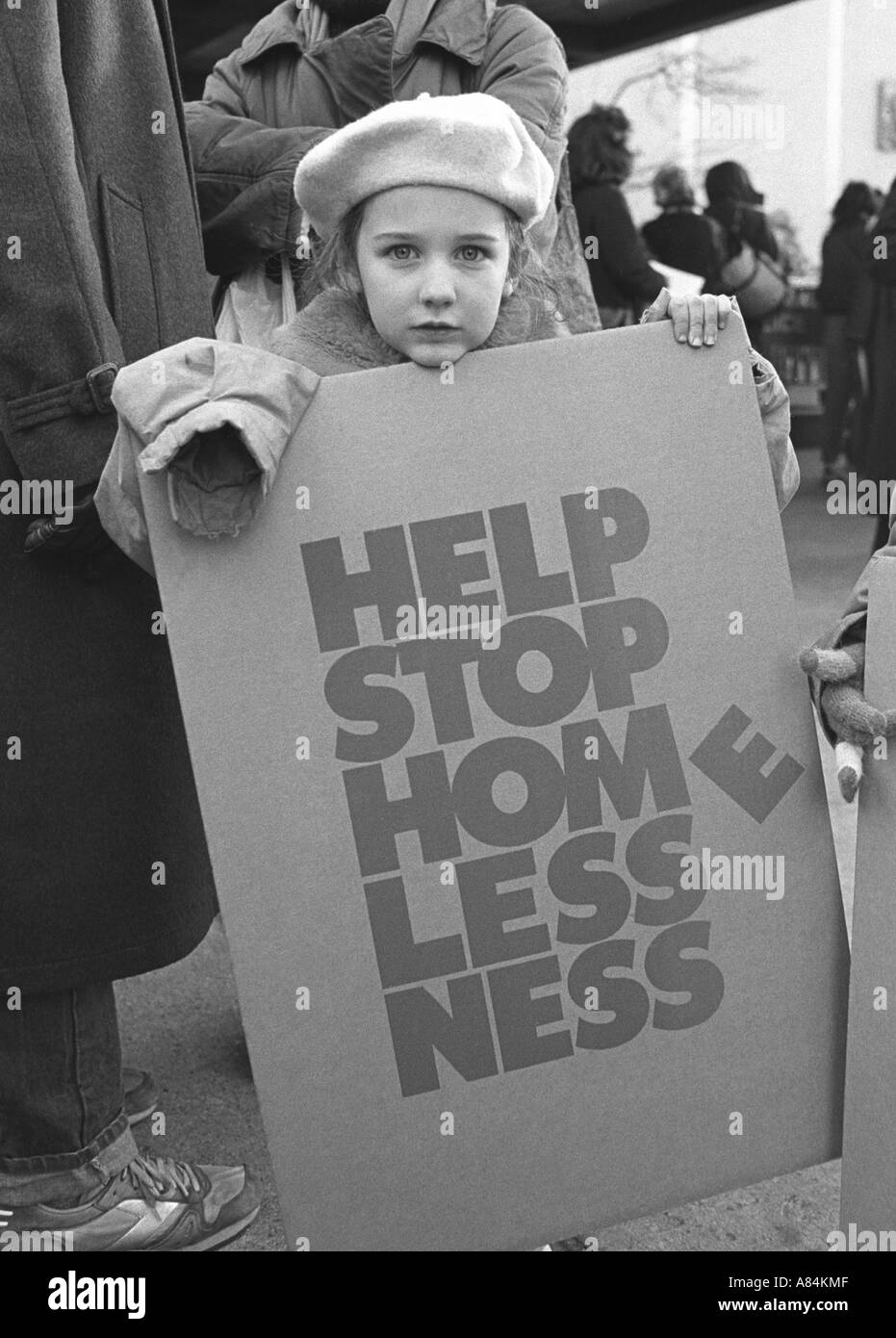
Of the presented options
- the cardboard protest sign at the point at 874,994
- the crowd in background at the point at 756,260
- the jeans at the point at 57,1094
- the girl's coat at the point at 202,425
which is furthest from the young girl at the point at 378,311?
the crowd in background at the point at 756,260

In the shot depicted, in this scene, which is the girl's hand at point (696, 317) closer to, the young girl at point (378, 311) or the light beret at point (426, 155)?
the young girl at point (378, 311)

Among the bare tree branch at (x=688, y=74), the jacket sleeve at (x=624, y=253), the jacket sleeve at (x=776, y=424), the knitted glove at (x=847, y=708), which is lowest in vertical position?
the knitted glove at (x=847, y=708)

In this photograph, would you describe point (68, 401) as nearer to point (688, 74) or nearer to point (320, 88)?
point (320, 88)

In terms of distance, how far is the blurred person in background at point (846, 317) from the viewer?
25.8 feet

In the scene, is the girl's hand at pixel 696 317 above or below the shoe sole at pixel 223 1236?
above

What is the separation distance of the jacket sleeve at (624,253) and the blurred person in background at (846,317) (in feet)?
6.19

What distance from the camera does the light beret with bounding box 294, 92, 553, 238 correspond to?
1.79 m

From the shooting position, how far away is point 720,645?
1832 millimetres

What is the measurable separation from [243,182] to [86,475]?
0.82m

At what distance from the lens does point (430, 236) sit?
1812mm

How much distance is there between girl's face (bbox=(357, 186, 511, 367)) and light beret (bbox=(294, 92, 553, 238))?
20 millimetres

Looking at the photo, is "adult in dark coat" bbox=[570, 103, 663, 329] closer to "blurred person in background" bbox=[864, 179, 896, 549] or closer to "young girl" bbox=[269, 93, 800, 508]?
"blurred person in background" bbox=[864, 179, 896, 549]

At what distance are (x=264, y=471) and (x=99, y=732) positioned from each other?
548 mm
